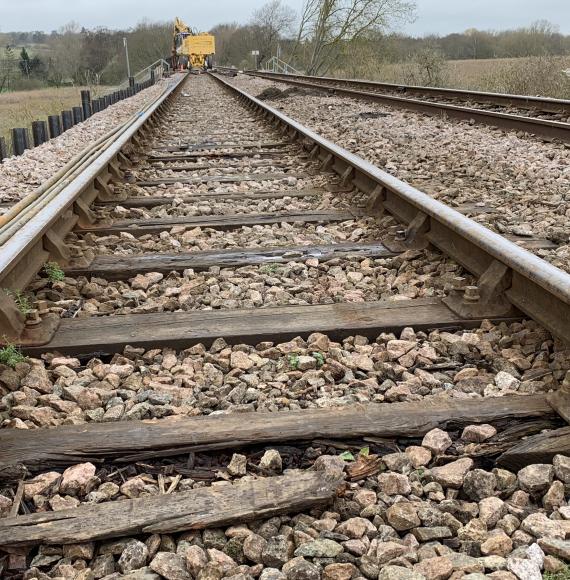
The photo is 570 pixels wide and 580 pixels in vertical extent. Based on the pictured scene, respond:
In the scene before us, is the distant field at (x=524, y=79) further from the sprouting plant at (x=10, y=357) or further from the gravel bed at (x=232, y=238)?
the sprouting plant at (x=10, y=357)

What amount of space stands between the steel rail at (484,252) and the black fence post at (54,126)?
21.6 feet

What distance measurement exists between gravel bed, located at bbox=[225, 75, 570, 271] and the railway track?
0.76 m

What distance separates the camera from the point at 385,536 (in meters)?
1.50

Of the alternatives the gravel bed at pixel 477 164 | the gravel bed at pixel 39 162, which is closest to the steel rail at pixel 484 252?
the gravel bed at pixel 477 164

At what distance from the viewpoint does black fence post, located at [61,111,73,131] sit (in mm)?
10905

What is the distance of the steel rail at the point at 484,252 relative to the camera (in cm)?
225

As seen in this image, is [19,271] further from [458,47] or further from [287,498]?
[458,47]

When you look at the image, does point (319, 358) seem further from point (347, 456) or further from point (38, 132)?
point (38, 132)

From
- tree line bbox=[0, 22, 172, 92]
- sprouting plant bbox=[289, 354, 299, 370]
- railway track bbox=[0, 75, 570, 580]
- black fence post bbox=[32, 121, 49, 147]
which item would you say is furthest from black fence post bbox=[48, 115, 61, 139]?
tree line bbox=[0, 22, 172, 92]

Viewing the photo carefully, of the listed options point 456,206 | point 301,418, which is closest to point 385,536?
point 301,418

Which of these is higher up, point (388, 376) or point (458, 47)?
point (458, 47)

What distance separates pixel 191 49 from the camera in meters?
43.3

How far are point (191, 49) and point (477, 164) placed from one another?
40.6 m

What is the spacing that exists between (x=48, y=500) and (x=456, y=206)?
11.5 feet
